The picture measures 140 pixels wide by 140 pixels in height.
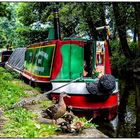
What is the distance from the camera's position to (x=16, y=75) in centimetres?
1736

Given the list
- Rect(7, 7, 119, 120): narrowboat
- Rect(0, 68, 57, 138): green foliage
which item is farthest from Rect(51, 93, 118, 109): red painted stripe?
Rect(0, 68, 57, 138): green foliage

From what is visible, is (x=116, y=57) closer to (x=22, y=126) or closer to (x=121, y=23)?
(x=121, y=23)

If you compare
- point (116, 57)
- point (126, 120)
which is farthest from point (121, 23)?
point (126, 120)

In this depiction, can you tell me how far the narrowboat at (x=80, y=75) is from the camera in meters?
9.42

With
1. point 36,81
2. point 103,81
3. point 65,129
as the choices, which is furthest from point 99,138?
point 36,81

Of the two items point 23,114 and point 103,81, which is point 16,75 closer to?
point 103,81

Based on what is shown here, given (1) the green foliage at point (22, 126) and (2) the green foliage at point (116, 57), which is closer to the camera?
(1) the green foliage at point (22, 126)

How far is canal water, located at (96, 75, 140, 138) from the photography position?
27.1ft

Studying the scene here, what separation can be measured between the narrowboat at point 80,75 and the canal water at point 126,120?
35cm

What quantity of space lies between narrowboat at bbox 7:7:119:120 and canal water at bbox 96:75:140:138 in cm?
35

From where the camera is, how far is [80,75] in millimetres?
10477

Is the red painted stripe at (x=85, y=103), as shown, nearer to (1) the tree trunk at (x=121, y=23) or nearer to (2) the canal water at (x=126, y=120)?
(2) the canal water at (x=126, y=120)

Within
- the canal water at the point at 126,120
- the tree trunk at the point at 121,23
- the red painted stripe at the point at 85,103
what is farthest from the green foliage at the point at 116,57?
the red painted stripe at the point at 85,103

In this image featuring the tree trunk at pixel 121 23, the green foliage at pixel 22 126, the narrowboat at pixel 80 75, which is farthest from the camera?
the tree trunk at pixel 121 23
